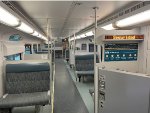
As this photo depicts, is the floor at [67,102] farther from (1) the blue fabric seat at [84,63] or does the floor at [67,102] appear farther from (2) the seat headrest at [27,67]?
(1) the blue fabric seat at [84,63]

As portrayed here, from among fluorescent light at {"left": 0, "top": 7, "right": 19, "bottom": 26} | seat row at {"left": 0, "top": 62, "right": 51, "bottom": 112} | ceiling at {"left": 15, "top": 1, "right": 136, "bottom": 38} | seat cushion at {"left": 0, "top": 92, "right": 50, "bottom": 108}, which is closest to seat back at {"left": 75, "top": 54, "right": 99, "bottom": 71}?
ceiling at {"left": 15, "top": 1, "right": 136, "bottom": 38}

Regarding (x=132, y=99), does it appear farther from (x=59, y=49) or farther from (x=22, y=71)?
(x=59, y=49)

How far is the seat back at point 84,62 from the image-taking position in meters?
7.46

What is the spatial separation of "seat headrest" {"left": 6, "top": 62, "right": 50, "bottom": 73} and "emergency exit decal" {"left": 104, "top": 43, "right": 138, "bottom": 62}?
1704mm

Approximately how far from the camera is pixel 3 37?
19.3 feet

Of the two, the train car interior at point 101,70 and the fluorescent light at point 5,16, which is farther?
the fluorescent light at point 5,16

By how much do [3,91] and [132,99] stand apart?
2.97m

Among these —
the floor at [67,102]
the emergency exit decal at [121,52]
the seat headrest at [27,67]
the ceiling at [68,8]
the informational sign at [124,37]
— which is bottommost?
the floor at [67,102]

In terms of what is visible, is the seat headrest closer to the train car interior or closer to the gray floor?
the train car interior

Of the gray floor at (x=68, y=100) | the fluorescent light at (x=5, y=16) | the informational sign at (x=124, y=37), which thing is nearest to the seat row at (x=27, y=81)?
the gray floor at (x=68, y=100)

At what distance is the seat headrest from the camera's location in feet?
12.5

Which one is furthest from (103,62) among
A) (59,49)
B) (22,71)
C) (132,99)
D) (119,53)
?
(59,49)

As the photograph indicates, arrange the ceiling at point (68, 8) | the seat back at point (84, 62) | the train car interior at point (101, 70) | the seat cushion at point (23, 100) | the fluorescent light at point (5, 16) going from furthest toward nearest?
the seat back at point (84, 62), the seat cushion at point (23, 100), the ceiling at point (68, 8), the fluorescent light at point (5, 16), the train car interior at point (101, 70)

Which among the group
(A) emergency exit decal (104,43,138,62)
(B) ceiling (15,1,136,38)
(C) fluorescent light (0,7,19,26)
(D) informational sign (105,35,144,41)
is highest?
(B) ceiling (15,1,136,38)
